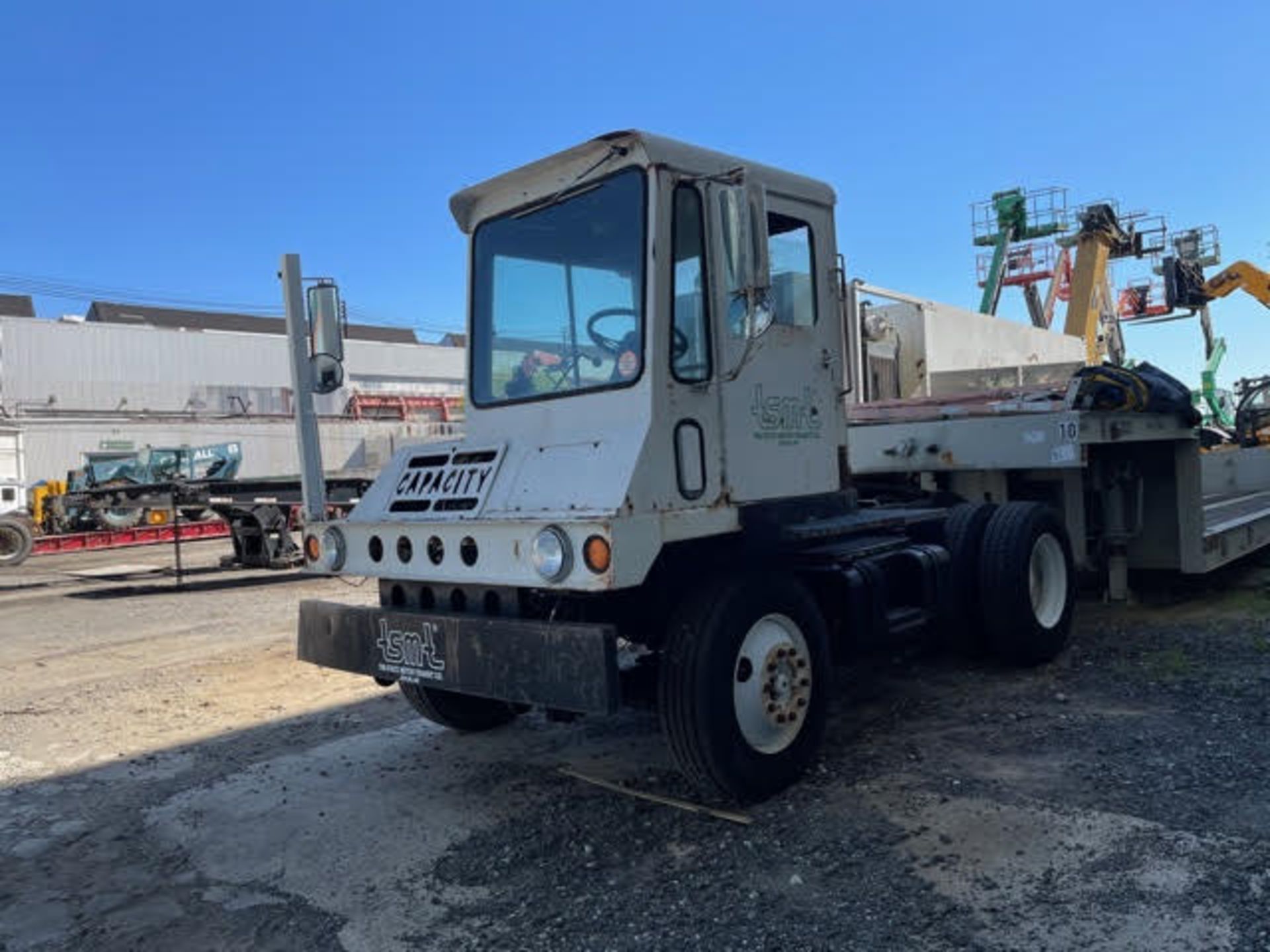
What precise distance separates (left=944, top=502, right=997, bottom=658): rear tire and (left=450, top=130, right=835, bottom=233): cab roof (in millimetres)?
2242

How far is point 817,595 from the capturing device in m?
4.90

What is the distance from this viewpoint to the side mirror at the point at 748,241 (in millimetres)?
4039

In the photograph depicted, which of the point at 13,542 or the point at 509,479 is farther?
the point at 13,542

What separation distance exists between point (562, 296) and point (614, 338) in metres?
0.46

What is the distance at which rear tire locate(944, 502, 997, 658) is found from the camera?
604cm

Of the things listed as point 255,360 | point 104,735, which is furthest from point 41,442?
point 104,735

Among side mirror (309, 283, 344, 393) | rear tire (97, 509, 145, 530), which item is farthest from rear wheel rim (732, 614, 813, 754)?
rear tire (97, 509, 145, 530)

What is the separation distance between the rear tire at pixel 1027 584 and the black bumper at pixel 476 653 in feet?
10.4

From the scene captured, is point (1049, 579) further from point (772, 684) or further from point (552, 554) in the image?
point (552, 554)

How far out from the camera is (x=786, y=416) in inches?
187

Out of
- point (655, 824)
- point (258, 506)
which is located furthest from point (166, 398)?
point (655, 824)

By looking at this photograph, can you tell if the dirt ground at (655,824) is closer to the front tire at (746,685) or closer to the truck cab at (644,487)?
the front tire at (746,685)

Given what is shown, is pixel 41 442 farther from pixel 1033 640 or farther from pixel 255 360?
pixel 1033 640

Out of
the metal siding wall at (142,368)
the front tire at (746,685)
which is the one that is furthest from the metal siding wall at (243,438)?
the front tire at (746,685)
